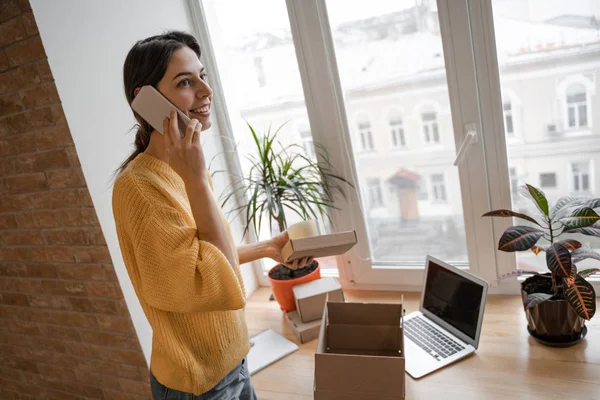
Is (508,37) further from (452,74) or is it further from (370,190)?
(370,190)

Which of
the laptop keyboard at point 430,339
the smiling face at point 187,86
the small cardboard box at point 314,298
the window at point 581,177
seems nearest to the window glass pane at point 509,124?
the window at point 581,177

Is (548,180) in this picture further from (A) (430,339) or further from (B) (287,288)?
(B) (287,288)

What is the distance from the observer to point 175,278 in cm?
108

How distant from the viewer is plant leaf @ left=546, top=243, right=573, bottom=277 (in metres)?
1.45

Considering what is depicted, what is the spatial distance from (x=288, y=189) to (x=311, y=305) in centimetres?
51

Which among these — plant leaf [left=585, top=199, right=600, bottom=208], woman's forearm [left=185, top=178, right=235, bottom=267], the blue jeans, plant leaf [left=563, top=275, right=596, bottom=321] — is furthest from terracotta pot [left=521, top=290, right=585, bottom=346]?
woman's forearm [left=185, top=178, right=235, bottom=267]

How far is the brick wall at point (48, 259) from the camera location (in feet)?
5.31

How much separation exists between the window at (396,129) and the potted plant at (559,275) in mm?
518

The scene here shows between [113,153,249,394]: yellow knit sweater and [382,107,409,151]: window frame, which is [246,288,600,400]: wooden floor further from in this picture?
[382,107,409,151]: window frame

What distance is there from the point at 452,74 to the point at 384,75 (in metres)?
0.27

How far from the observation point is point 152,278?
3.68 feet

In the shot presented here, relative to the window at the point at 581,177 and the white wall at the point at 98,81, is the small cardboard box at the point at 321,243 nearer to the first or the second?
the white wall at the point at 98,81

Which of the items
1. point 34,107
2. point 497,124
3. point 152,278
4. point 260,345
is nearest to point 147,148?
point 152,278

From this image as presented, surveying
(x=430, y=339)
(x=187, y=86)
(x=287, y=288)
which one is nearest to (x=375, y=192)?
(x=287, y=288)
